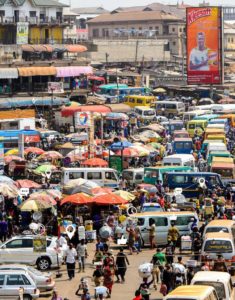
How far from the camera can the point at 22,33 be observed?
81.0 metres

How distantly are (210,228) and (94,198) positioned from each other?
532cm

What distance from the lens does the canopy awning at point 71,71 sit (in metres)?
76.4

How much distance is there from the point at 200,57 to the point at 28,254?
184 feet

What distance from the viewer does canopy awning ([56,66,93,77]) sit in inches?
3009

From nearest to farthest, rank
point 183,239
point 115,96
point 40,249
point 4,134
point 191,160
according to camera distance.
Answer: point 40,249 → point 183,239 → point 191,160 → point 4,134 → point 115,96

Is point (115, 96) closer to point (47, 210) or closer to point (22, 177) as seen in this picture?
point (22, 177)

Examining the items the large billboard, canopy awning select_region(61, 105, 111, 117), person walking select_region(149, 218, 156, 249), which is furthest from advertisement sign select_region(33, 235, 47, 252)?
the large billboard

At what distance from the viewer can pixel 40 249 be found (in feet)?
94.2

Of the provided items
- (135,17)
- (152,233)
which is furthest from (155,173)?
(135,17)

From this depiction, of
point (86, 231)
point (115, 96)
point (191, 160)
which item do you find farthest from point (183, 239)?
point (115, 96)

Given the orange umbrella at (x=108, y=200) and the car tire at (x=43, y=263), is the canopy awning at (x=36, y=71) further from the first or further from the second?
the car tire at (x=43, y=263)

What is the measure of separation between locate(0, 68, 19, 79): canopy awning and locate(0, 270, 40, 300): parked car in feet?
158

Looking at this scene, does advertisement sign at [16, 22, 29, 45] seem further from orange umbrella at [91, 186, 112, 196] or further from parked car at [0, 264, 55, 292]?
parked car at [0, 264, 55, 292]

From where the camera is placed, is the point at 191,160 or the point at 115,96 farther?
the point at 115,96
